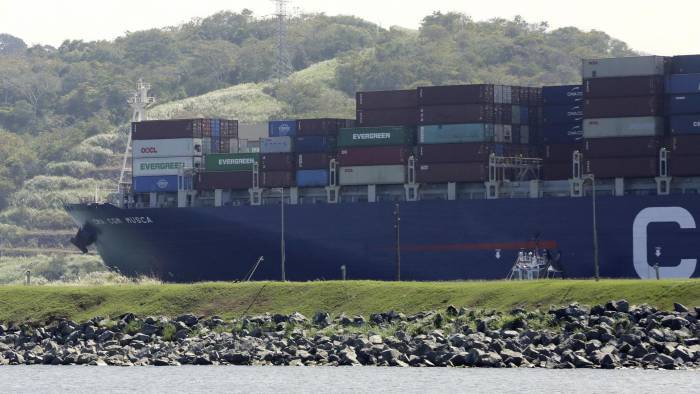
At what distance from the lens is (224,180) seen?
102000mm

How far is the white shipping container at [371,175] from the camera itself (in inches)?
3794

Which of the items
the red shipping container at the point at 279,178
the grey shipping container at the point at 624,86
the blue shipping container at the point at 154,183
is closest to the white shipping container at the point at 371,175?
the red shipping container at the point at 279,178

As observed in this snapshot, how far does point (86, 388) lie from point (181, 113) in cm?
13873

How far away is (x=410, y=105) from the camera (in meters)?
96.3

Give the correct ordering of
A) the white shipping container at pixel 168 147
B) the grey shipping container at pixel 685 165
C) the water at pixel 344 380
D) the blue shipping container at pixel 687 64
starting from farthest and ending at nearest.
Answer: the white shipping container at pixel 168 147 < the blue shipping container at pixel 687 64 < the grey shipping container at pixel 685 165 < the water at pixel 344 380

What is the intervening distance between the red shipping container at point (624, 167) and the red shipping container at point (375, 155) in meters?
11.2

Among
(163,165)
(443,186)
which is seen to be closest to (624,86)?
(443,186)

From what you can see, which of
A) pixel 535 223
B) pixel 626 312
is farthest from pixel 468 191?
pixel 626 312

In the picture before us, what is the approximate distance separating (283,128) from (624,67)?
70.8 ft

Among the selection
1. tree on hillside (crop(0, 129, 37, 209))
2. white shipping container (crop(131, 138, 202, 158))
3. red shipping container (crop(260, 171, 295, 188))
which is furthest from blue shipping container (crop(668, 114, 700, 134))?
tree on hillside (crop(0, 129, 37, 209))

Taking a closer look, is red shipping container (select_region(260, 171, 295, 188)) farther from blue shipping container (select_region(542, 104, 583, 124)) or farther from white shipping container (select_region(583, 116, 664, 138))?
white shipping container (select_region(583, 116, 664, 138))

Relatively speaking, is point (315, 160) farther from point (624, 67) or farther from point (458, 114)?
point (624, 67)

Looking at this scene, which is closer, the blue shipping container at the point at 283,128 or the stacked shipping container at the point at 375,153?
the stacked shipping container at the point at 375,153

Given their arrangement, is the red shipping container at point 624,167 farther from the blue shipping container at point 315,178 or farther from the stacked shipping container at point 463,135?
the blue shipping container at point 315,178
